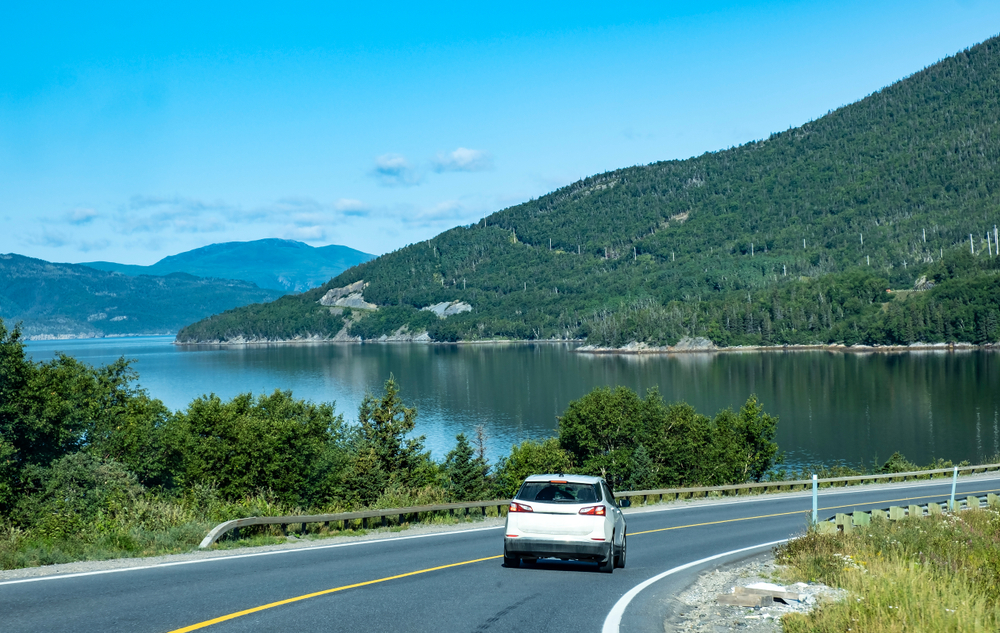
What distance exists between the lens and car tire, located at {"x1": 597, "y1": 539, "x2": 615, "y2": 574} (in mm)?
14087

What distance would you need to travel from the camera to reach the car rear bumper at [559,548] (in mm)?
13734

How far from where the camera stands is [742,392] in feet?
398

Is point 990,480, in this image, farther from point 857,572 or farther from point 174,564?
point 174,564

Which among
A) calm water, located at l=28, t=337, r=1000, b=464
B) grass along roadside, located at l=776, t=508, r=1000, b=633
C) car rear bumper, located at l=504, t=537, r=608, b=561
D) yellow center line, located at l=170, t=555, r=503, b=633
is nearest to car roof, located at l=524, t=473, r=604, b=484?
car rear bumper, located at l=504, t=537, r=608, b=561

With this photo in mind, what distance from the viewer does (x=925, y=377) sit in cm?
13475

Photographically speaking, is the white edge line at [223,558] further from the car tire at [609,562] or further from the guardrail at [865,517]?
the guardrail at [865,517]

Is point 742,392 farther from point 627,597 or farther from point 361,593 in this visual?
point 361,593

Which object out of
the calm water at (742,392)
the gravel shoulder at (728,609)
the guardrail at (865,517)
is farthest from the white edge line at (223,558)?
the calm water at (742,392)

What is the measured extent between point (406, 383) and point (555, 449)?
3581 inches

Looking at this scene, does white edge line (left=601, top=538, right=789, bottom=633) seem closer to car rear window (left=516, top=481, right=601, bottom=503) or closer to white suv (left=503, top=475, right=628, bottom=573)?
white suv (left=503, top=475, right=628, bottom=573)

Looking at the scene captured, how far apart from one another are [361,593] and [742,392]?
383ft

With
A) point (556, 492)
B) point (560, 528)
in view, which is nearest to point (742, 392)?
point (556, 492)

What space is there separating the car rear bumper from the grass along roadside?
3386mm

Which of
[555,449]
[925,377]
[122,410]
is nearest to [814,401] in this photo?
[925,377]
